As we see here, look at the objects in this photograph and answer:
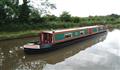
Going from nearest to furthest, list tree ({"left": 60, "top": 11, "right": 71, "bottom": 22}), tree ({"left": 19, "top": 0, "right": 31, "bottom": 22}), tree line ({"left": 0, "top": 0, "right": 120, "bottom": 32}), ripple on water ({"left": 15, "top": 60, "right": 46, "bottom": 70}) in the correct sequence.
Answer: ripple on water ({"left": 15, "top": 60, "right": 46, "bottom": 70})
tree line ({"left": 0, "top": 0, "right": 120, "bottom": 32})
tree ({"left": 19, "top": 0, "right": 31, "bottom": 22})
tree ({"left": 60, "top": 11, "right": 71, "bottom": 22})

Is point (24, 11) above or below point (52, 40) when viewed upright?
above

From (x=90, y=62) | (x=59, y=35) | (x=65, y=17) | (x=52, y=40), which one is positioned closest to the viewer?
(x=90, y=62)

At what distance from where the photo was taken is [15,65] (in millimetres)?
9820

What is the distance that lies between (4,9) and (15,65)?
11600mm

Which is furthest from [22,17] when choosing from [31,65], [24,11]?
[31,65]

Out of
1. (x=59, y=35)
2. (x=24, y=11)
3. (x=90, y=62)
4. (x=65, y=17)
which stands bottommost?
(x=90, y=62)

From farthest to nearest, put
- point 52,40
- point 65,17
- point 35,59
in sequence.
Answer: point 65,17
point 52,40
point 35,59

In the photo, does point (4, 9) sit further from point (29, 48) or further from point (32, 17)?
point (29, 48)

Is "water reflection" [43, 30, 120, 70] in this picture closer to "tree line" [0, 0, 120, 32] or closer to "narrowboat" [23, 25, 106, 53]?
"narrowboat" [23, 25, 106, 53]

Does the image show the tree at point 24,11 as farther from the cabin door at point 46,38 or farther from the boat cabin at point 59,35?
the cabin door at point 46,38

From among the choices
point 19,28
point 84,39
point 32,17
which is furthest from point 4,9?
point 84,39

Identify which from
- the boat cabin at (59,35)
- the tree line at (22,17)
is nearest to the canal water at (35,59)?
the boat cabin at (59,35)

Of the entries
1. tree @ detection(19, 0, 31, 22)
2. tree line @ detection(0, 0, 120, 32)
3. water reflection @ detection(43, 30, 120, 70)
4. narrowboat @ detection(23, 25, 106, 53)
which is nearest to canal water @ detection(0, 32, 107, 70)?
water reflection @ detection(43, 30, 120, 70)

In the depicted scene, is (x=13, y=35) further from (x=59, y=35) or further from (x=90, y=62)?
(x=90, y=62)
